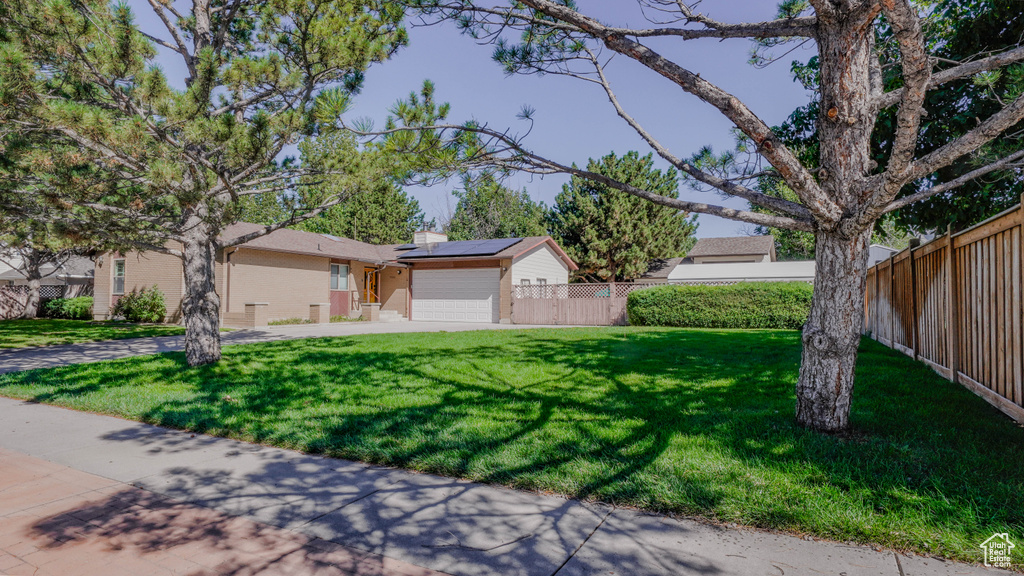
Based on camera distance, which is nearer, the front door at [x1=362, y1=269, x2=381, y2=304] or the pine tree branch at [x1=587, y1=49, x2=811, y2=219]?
the pine tree branch at [x1=587, y1=49, x2=811, y2=219]

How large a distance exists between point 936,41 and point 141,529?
38.1ft

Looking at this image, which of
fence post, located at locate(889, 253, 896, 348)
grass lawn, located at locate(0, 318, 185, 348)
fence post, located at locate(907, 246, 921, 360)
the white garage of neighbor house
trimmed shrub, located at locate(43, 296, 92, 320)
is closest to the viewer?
fence post, located at locate(907, 246, 921, 360)

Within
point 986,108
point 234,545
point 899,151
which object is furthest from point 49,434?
point 986,108

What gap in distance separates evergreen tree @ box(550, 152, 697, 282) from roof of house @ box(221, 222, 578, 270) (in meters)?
2.80

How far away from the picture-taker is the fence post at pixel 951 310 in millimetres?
5430

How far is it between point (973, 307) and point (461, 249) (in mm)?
19980

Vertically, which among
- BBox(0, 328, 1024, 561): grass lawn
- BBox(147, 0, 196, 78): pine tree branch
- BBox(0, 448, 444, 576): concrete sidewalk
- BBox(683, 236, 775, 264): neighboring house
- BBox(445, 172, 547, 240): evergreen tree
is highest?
BBox(445, 172, 547, 240): evergreen tree

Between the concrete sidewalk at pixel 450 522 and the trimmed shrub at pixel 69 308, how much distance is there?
21166mm

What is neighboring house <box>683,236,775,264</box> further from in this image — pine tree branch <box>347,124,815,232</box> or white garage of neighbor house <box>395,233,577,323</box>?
pine tree branch <box>347,124,815,232</box>

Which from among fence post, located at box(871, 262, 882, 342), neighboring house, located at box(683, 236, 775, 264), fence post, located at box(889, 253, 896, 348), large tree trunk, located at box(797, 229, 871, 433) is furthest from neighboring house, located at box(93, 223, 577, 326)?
large tree trunk, located at box(797, 229, 871, 433)

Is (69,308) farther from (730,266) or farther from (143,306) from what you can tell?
(730,266)

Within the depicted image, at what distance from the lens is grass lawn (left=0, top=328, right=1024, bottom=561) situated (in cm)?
300

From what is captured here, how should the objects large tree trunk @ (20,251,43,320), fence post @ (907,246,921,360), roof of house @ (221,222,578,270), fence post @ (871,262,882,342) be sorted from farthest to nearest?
large tree trunk @ (20,251,43,320) < roof of house @ (221,222,578,270) < fence post @ (871,262,882,342) < fence post @ (907,246,921,360)

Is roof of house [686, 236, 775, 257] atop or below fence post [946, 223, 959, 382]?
atop
